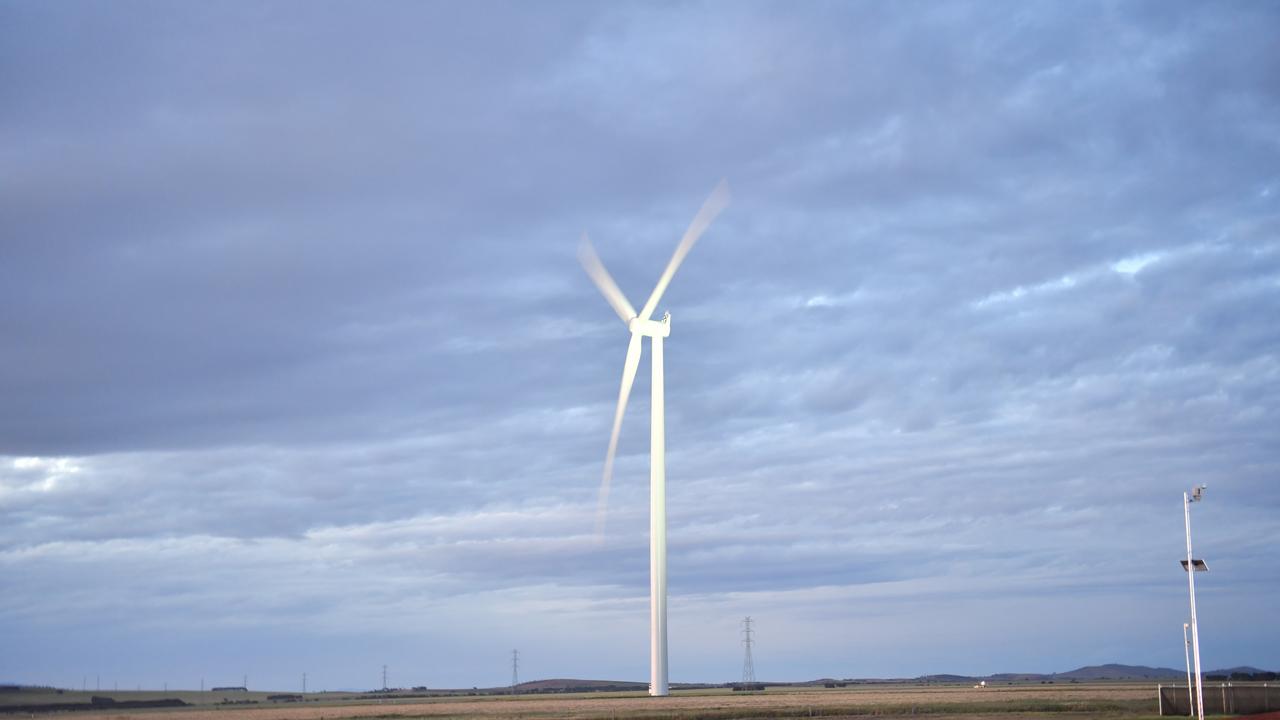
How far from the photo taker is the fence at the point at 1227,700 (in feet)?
239

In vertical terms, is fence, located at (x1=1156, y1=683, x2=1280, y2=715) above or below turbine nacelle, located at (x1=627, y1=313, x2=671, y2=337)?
below

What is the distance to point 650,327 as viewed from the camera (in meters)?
103

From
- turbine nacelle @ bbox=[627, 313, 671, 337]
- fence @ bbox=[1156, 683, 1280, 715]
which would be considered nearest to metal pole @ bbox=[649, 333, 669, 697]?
turbine nacelle @ bbox=[627, 313, 671, 337]

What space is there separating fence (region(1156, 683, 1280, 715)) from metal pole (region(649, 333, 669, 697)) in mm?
37673

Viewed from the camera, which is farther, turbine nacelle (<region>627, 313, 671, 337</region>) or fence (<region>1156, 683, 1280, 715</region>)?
turbine nacelle (<region>627, 313, 671, 337</region>)

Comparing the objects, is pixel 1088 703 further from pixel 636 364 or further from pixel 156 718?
pixel 156 718

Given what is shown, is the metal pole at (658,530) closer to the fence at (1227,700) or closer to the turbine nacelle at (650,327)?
the turbine nacelle at (650,327)

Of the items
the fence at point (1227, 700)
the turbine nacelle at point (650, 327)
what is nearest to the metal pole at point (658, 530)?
the turbine nacelle at point (650, 327)

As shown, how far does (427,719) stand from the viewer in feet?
277

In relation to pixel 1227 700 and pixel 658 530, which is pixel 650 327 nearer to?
pixel 658 530

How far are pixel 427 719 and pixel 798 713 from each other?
2520 cm

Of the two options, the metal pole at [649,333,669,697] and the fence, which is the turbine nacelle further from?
the fence

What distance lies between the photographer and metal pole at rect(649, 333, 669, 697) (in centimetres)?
9825

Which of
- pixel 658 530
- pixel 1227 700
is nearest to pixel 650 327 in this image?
pixel 658 530
